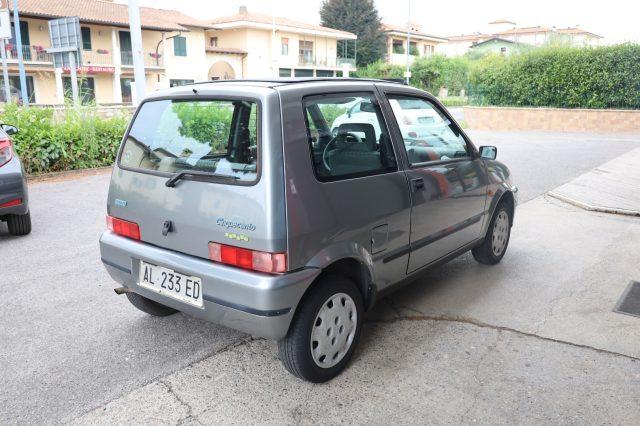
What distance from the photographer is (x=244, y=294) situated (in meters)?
2.73

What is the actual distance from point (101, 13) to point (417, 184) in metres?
41.7

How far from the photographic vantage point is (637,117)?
19719mm

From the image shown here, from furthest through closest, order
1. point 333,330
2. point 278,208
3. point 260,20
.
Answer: point 260,20 → point 333,330 → point 278,208

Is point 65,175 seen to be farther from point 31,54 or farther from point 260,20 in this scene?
point 260,20

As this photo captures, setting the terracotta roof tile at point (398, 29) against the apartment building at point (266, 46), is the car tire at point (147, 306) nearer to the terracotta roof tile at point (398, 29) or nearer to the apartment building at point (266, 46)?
the apartment building at point (266, 46)

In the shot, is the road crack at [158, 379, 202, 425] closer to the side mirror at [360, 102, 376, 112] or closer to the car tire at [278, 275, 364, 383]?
the car tire at [278, 275, 364, 383]

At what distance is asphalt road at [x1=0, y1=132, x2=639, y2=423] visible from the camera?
9.78 feet

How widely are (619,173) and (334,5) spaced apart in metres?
59.7

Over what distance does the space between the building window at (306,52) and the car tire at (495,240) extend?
53.6 m

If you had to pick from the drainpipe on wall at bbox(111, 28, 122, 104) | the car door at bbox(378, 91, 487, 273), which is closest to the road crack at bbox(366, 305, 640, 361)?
the car door at bbox(378, 91, 487, 273)

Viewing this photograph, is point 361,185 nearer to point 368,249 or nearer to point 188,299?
point 368,249

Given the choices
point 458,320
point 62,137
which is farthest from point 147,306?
point 62,137

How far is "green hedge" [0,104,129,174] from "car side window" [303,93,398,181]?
825 cm

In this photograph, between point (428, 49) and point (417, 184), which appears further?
point (428, 49)
